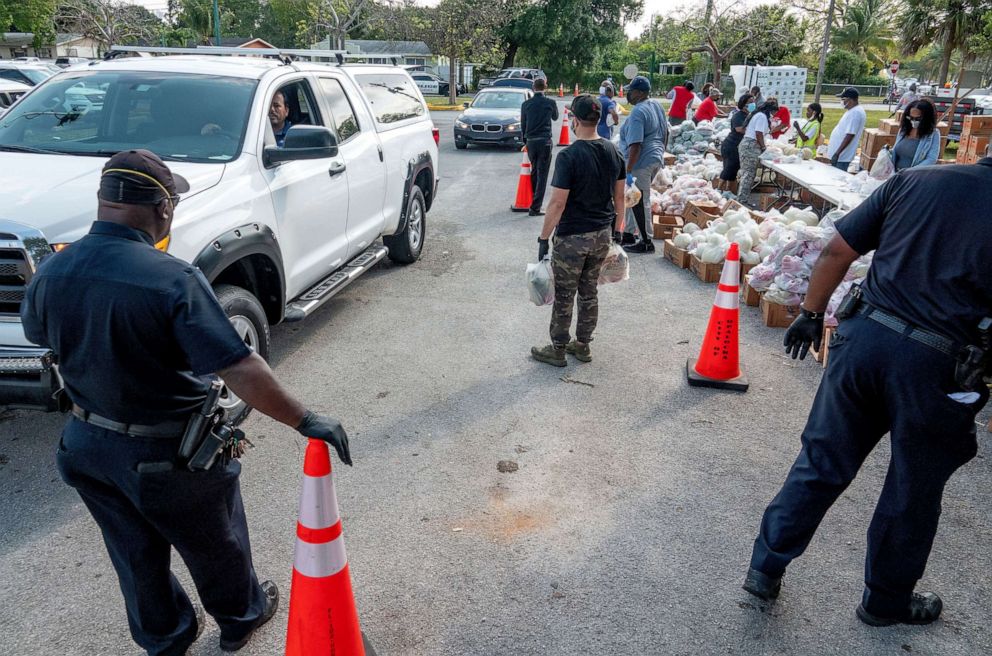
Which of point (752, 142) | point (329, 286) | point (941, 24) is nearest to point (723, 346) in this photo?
point (329, 286)

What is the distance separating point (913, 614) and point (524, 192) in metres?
9.14

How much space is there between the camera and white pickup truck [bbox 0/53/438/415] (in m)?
3.68

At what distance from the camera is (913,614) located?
10.1 feet

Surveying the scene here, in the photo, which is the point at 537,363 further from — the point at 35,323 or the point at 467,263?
the point at 35,323

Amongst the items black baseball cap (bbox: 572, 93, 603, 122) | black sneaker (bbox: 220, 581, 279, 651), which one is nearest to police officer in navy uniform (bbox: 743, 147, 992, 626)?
black sneaker (bbox: 220, 581, 279, 651)

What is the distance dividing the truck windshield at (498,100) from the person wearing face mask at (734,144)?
846 cm

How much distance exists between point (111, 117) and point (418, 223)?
3.86 m

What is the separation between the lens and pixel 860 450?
2.95 m

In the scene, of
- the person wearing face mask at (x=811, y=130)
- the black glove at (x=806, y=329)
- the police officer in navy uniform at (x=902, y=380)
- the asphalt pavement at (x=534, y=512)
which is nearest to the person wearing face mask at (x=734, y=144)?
the person wearing face mask at (x=811, y=130)

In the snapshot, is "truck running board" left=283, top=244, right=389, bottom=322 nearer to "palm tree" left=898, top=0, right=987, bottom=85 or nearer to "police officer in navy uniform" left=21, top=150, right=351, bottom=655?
"police officer in navy uniform" left=21, top=150, right=351, bottom=655

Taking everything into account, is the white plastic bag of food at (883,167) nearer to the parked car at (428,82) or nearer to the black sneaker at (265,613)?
the black sneaker at (265,613)

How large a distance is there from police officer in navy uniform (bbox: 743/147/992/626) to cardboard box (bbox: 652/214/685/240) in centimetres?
687

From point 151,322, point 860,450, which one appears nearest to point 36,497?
point 151,322

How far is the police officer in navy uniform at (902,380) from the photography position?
2.70 metres
